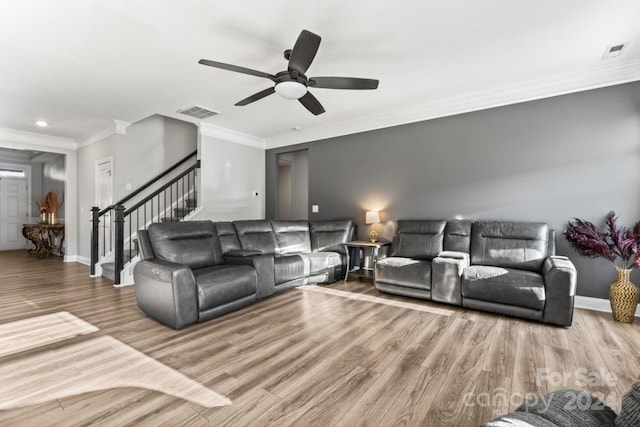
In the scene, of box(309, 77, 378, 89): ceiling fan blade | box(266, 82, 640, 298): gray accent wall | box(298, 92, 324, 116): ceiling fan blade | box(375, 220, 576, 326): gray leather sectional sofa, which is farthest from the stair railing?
box(375, 220, 576, 326): gray leather sectional sofa

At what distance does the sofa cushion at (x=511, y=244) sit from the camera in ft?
11.4

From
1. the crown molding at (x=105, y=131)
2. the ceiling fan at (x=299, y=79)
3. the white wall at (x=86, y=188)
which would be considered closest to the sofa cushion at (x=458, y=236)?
the ceiling fan at (x=299, y=79)

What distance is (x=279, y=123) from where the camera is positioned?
5.56 m

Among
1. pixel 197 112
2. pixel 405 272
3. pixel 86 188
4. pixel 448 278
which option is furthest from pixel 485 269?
pixel 86 188

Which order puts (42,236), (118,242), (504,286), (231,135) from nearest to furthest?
1. (504,286)
2. (118,242)
3. (231,135)
4. (42,236)

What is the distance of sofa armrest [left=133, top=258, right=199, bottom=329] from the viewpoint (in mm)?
2752

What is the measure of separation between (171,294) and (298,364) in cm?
139

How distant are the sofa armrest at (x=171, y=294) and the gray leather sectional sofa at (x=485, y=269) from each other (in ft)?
7.81

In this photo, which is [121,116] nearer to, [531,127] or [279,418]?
[279,418]

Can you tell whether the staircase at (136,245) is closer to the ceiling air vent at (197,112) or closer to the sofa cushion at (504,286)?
the ceiling air vent at (197,112)

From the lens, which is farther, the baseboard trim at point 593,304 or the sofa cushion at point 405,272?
the sofa cushion at point 405,272

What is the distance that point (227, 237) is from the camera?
407 cm

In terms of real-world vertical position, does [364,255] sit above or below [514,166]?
below

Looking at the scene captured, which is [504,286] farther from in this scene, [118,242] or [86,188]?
[86,188]
